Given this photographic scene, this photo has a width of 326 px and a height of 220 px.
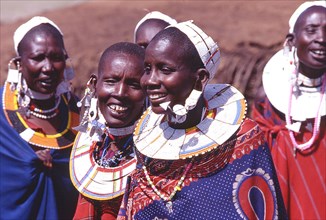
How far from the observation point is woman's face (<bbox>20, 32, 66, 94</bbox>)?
20.5ft

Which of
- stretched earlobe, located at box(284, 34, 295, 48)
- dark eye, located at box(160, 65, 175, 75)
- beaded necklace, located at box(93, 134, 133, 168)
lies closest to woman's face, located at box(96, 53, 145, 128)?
beaded necklace, located at box(93, 134, 133, 168)

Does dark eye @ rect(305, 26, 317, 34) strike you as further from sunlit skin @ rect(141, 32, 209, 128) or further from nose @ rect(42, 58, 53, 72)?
sunlit skin @ rect(141, 32, 209, 128)

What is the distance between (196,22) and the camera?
14031mm

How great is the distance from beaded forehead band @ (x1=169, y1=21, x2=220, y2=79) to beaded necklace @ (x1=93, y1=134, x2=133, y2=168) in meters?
0.96

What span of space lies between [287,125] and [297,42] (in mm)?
662

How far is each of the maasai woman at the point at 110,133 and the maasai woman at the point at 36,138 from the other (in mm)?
1372

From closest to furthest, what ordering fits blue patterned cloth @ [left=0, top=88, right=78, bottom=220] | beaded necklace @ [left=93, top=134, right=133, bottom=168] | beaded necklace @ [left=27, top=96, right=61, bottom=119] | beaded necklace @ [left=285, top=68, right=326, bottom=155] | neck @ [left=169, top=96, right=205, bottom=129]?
neck @ [left=169, top=96, right=205, bottom=129], beaded necklace @ [left=93, top=134, right=133, bottom=168], beaded necklace @ [left=285, top=68, right=326, bottom=155], blue patterned cloth @ [left=0, top=88, right=78, bottom=220], beaded necklace @ [left=27, top=96, right=61, bottom=119]

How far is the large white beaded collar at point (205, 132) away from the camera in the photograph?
159 inches

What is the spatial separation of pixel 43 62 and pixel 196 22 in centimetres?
800

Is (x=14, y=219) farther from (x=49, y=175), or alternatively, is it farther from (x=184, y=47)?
(x=184, y=47)

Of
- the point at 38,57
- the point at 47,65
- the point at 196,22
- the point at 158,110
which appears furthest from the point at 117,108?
the point at 196,22

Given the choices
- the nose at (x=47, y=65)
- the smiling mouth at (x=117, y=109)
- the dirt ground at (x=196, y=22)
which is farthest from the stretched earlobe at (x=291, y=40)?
the dirt ground at (x=196, y=22)

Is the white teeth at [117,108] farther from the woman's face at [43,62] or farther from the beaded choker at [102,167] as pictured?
the woman's face at [43,62]

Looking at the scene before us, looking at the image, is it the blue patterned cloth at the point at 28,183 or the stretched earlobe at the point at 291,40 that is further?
the blue patterned cloth at the point at 28,183
